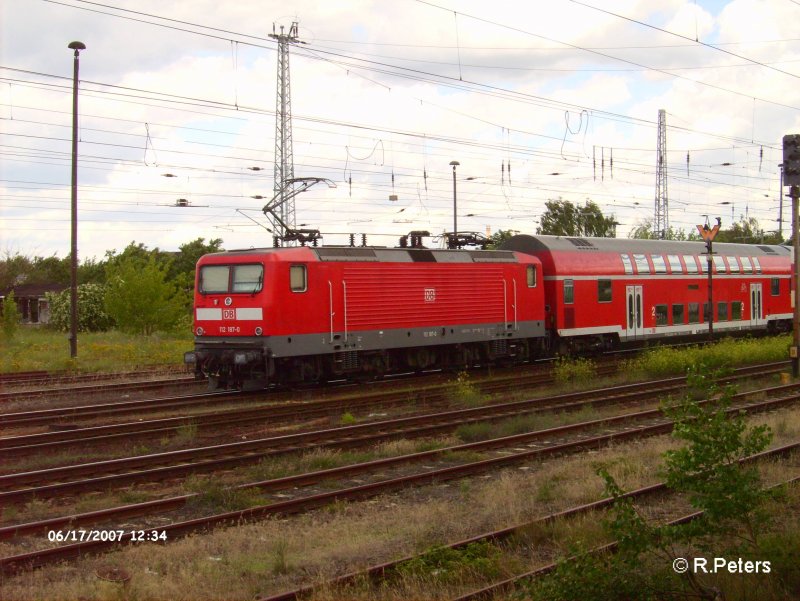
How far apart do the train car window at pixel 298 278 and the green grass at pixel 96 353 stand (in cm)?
942

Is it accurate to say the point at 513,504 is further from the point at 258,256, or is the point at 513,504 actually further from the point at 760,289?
the point at 760,289

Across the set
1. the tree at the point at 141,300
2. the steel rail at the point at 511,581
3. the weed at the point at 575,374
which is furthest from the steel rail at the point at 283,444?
the tree at the point at 141,300

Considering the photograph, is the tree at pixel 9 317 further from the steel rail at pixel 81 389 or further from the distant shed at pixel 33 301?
the distant shed at pixel 33 301

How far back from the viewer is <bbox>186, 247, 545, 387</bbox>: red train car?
1736 cm

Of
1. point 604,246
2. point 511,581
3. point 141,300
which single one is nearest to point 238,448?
point 511,581

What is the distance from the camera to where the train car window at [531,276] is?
899 inches

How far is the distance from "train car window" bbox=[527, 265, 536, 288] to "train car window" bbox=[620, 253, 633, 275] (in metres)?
3.70

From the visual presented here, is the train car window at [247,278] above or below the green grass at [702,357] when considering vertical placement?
above

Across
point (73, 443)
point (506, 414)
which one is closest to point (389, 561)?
point (73, 443)

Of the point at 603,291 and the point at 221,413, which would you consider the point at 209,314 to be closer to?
the point at 221,413

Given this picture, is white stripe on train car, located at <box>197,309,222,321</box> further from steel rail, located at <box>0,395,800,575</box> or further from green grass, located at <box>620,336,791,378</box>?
green grass, located at <box>620,336,791,378</box>

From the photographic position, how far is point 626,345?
29406 millimetres

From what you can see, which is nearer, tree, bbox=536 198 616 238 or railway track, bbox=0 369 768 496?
railway track, bbox=0 369 768 496

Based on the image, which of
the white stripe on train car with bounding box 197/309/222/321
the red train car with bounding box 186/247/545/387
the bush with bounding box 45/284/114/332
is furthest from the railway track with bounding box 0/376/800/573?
the bush with bounding box 45/284/114/332
